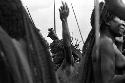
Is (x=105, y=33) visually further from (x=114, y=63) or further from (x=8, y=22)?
(x=8, y=22)

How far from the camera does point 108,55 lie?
4262 millimetres

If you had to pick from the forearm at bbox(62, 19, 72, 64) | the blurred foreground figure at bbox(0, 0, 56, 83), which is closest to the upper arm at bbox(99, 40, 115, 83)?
the blurred foreground figure at bbox(0, 0, 56, 83)

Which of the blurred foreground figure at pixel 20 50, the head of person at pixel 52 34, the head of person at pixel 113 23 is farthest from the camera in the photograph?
the head of person at pixel 52 34

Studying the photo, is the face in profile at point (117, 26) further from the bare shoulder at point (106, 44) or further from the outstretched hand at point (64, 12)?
the outstretched hand at point (64, 12)

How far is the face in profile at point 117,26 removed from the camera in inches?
175

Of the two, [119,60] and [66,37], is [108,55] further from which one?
[66,37]

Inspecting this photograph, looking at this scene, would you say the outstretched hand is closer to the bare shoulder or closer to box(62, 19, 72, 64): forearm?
box(62, 19, 72, 64): forearm

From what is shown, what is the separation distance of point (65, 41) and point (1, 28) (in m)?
5.47

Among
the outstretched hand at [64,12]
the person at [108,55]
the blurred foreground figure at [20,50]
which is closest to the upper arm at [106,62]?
the person at [108,55]

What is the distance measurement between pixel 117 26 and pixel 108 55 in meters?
0.35

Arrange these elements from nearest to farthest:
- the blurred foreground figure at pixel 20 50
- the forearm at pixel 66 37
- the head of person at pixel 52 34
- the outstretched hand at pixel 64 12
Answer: the blurred foreground figure at pixel 20 50 → the outstretched hand at pixel 64 12 → the forearm at pixel 66 37 → the head of person at pixel 52 34

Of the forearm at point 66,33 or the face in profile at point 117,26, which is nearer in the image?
the face in profile at point 117,26

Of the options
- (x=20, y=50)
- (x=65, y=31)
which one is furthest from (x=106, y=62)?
(x=65, y=31)

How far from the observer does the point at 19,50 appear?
2008mm
